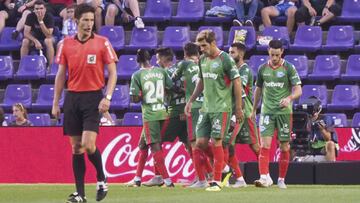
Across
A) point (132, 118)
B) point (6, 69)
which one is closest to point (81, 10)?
point (132, 118)

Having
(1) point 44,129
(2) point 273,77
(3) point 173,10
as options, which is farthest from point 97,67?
(3) point 173,10

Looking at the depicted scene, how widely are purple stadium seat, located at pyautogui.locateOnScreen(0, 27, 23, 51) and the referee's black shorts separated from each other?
42.7ft

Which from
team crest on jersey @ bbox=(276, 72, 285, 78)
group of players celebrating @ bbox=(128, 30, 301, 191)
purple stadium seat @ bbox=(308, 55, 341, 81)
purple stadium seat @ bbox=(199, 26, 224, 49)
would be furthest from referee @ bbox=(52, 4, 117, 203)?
purple stadium seat @ bbox=(199, 26, 224, 49)

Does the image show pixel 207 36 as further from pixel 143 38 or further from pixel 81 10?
pixel 143 38

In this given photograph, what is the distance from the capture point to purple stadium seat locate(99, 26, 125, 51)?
84.8ft

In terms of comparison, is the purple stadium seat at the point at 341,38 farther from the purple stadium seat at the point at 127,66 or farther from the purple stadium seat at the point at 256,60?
the purple stadium seat at the point at 127,66

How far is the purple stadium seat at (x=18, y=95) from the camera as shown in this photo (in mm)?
25266

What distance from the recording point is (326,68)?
24.6 metres

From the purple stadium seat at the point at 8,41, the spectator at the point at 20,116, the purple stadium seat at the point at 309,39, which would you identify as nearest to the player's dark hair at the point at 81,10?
the spectator at the point at 20,116

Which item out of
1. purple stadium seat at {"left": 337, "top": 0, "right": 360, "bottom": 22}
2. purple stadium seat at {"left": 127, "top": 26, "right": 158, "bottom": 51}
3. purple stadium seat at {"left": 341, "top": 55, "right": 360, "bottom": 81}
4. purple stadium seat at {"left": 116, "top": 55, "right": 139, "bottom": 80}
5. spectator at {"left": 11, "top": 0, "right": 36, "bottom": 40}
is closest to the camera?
purple stadium seat at {"left": 341, "top": 55, "right": 360, "bottom": 81}

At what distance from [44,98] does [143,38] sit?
103 inches

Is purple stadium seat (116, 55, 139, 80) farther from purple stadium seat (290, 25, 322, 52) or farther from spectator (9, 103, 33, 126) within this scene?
purple stadium seat (290, 25, 322, 52)

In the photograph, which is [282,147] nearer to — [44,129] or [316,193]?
[316,193]

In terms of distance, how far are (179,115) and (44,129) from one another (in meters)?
3.99
